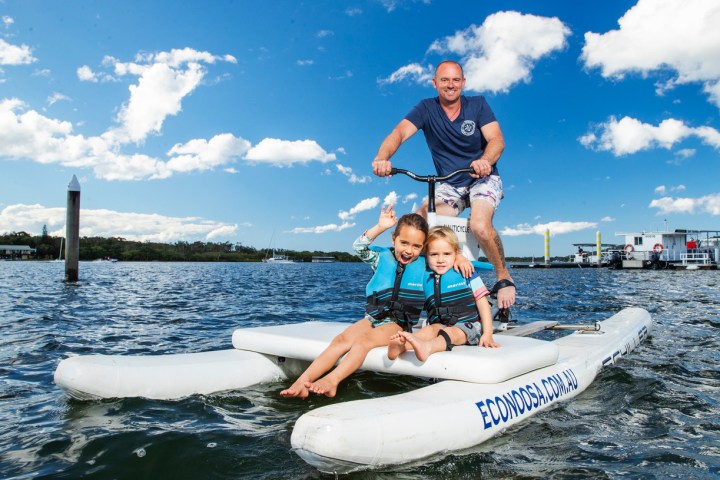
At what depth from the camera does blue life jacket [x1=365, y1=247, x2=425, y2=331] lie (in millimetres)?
4312

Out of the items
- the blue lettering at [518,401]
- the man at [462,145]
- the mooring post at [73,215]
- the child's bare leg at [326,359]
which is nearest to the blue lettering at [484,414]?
the blue lettering at [518,401]

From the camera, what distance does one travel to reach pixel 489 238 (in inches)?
209

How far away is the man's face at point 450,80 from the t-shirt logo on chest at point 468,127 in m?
0.29

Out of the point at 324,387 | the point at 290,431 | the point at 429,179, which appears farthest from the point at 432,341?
the point at 429,179

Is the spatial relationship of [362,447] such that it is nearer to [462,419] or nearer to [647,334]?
[462,419]

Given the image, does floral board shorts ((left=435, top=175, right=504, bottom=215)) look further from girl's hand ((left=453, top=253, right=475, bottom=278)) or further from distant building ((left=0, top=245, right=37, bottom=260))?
distant building ((left=0, top=245, right=37, bottom=260))

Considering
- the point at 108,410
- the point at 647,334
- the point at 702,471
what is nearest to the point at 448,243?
the point at 702,471

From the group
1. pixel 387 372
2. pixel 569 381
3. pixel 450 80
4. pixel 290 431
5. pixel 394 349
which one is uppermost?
pixel 450 80

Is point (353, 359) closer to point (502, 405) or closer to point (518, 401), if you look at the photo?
point (502, 405)

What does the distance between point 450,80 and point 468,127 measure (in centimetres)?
52

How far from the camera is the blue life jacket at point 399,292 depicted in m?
4.31

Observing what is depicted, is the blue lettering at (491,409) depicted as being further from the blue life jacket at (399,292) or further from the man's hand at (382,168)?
the man's hand at (382,168)

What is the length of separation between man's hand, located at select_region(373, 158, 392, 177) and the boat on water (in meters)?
1.56

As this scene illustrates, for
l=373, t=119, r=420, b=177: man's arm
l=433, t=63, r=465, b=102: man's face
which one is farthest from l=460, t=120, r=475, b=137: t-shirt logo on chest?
l=373, t=119, r=420, b=177: man's arm
